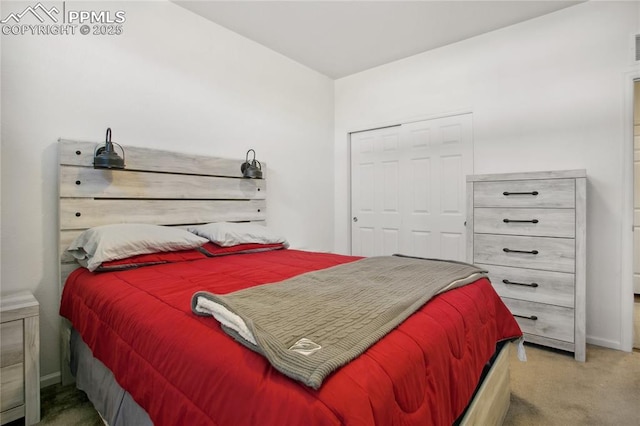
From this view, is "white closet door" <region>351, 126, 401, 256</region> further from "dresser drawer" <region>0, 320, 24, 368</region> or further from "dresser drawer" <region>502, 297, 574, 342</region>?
"dresser drawer" <region>0, 320, 24, 368</region>

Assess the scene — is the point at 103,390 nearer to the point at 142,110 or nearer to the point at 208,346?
the point at 208,346

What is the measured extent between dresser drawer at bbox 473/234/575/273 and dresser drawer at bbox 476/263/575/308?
43mm

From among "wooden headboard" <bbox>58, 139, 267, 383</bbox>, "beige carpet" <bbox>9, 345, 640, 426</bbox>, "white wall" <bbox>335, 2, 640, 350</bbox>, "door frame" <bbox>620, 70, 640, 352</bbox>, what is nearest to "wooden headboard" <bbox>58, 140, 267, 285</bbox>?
"wooden headboard" <bbox>58, 139, 267, 383</bbox>

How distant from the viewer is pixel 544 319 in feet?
7.86

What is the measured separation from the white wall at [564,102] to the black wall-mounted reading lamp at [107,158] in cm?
278

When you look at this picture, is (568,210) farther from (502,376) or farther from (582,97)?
(502,376)

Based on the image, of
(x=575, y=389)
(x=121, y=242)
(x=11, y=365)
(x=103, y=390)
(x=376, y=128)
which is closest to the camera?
(x=103, y=390)

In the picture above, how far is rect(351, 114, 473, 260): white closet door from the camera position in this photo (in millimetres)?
3209

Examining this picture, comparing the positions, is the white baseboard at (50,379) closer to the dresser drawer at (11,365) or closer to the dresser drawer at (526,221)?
the dresser drawer at (11,365)

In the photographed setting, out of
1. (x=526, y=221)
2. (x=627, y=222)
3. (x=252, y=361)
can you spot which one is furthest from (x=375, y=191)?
(x=252, y=361)

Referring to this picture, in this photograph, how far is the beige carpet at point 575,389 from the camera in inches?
65.6

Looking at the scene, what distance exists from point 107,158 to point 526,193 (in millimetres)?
2877

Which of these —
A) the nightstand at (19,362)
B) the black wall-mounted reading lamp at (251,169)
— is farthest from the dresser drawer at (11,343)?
the black wall-mounted reading lamp at (251,169)

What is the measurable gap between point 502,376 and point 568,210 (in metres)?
1.37
